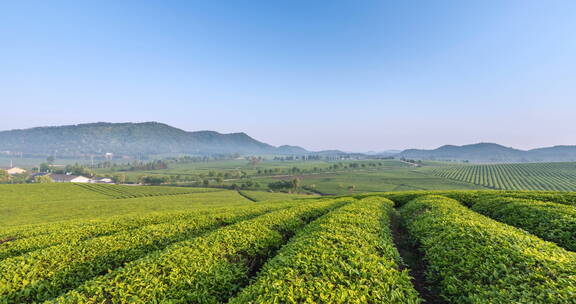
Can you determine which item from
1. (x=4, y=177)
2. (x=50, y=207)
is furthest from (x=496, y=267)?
(x=4, y=177)

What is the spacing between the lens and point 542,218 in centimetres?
1145

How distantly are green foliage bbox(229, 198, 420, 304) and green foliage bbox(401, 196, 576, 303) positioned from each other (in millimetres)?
1597

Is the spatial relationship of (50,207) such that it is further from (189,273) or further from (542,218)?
(542,218)

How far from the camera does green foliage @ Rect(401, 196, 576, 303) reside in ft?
17.4

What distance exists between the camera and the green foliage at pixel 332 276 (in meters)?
5.23

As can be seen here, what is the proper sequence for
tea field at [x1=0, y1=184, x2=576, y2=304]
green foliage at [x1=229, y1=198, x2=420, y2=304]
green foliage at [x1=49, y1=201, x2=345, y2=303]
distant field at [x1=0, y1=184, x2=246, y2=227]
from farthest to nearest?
distant field at [x1=0, y1=184, x2=246, y2=227]
green foliage at [x1=49, y1=201, x2=345, y2=303]
tea field at [x1=0, y1=184, x2=576, y2=304]
green foliage at [x1=229, y1=198, x2=420, y2=304]

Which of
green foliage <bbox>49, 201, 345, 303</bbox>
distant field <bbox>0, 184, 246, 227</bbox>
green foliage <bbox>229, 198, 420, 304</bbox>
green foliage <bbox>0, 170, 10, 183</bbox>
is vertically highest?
green foliage <bbox>229, 198, 420, 304</bbox>

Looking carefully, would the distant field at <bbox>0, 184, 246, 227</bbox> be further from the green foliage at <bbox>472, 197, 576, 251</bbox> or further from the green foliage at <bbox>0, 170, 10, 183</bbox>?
the green foliage at <bbox>0, 170, 10, 183</bbox>

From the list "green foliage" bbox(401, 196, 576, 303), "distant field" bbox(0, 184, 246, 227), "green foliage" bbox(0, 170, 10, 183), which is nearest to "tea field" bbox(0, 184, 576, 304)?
"green foliage" bbox(401, 196, 576, 303)

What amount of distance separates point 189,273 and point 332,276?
4769mm

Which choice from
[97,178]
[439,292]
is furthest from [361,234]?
[97,178]

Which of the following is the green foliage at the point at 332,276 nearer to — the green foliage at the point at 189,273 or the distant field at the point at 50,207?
the green foliage at the point at 189,273

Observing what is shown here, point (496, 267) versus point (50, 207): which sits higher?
point (496, 267)

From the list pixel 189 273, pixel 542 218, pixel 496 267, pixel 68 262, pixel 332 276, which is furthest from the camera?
pixel 542 218
